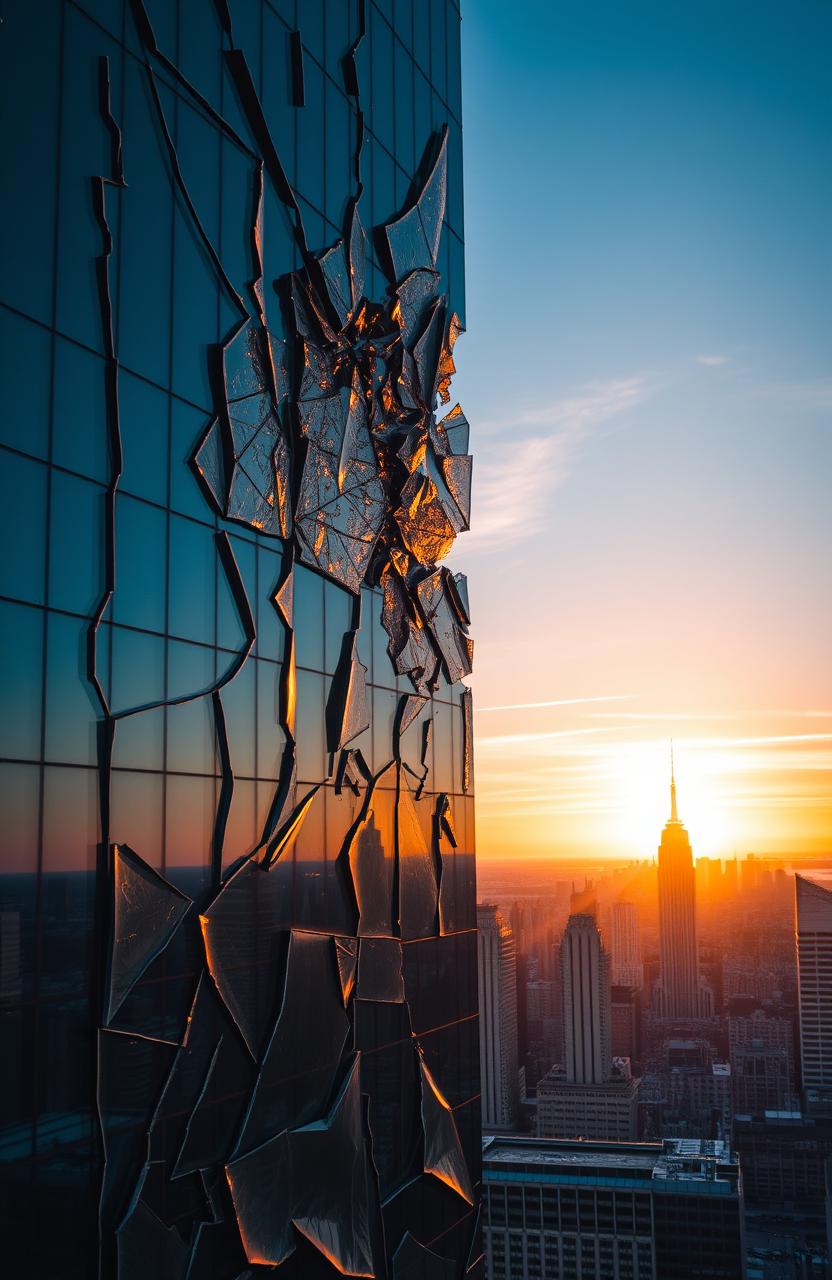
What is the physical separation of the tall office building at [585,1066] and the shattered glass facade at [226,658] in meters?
Result: 104

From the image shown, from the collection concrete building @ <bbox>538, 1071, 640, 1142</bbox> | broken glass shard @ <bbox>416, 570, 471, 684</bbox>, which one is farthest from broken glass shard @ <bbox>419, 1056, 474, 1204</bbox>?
concrete building @ <bbox>538, 1071, 640, 1142</bbox>

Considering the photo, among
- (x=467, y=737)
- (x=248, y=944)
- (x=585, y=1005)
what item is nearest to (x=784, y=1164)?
(x=585, y=1005)

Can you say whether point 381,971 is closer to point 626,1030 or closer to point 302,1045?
point 302,1045

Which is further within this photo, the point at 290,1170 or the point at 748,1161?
the point at 748,1161

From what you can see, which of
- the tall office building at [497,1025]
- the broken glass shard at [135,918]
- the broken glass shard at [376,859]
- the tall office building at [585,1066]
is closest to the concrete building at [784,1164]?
the tall office building at [585,1066]

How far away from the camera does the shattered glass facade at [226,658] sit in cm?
852

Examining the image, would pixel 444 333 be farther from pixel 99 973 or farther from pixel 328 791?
pixel 99 973

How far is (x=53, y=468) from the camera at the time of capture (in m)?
8.69

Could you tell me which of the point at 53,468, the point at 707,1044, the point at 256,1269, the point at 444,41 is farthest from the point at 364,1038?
the point at 707,1044

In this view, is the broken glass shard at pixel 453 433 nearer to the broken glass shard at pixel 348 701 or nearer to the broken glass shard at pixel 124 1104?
the broken glass shard at pixel 348 701

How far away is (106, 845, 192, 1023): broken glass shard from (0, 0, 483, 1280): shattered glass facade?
4 cm

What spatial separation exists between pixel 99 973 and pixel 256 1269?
374 cm

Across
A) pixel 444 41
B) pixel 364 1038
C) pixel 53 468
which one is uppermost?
pixel 444 41

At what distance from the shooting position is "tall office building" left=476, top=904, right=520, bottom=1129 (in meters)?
121
